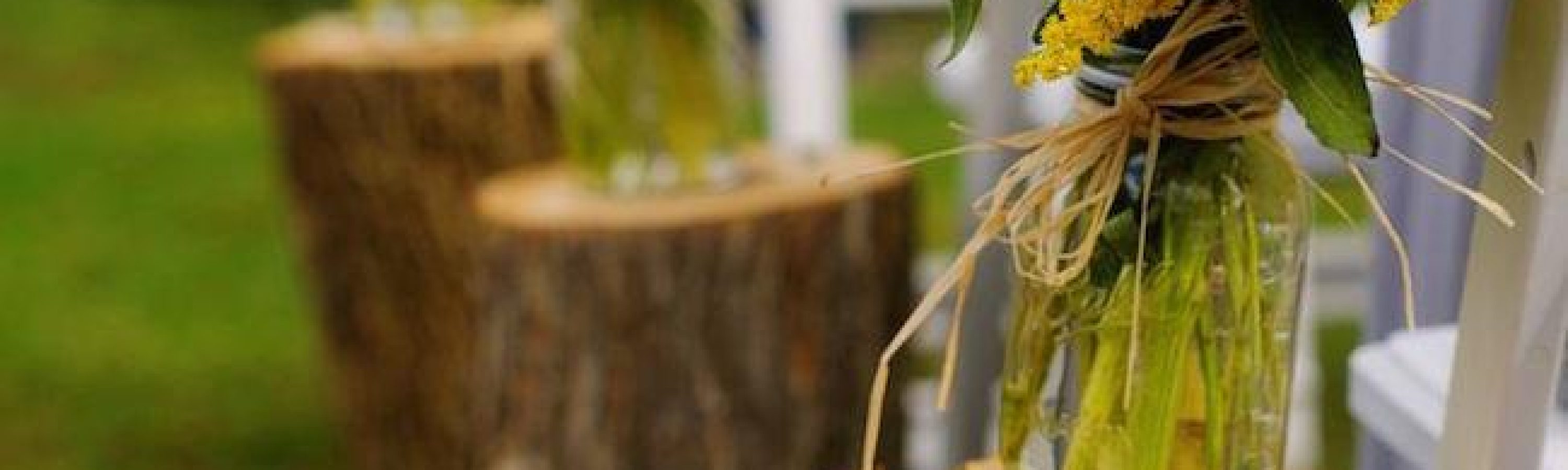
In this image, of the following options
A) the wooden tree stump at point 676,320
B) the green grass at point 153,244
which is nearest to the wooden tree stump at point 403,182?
the green grass at point 153,244

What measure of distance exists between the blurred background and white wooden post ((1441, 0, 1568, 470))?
0.58 m

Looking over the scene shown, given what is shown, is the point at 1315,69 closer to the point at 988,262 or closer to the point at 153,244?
the point at 988,262

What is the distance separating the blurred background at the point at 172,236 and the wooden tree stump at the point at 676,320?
12.9 inches

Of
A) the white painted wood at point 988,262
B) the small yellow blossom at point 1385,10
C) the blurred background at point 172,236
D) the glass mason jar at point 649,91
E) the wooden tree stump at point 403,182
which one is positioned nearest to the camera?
the small yellow blossom at point 1385,10

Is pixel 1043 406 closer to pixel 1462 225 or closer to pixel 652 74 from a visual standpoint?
pixel 1462 225

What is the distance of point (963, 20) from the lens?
24.5 inches

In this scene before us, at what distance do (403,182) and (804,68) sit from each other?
18.5 inches

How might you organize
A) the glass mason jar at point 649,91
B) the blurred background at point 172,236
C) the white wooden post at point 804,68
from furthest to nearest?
1. the blurred background at point 172,236
2. the white wooden post at point 804,68
3. the glass mason jar at point 649,91

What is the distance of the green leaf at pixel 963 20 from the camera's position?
0.62m

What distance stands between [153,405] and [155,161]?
115 centimetres

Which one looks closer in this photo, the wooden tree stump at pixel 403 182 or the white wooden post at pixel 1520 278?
the white wooden post at pixel 1520 278

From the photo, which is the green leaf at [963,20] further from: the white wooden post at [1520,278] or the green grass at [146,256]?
the green grass at [146,256]

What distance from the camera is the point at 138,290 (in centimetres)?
296

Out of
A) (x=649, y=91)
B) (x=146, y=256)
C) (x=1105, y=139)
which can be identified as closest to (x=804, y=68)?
(x=649, y=91)
